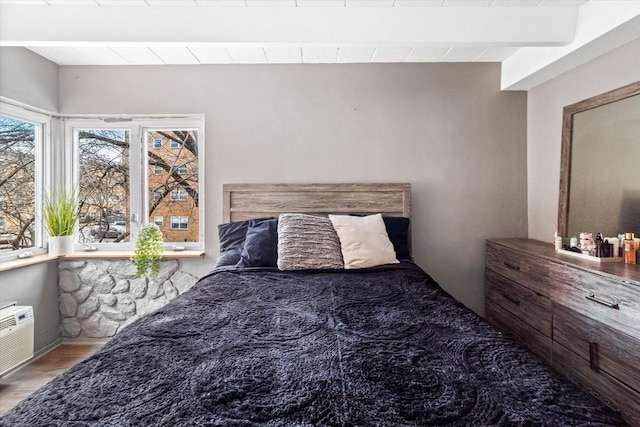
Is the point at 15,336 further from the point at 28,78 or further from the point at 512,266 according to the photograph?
the point at 512,266

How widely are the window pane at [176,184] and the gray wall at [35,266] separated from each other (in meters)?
0.83

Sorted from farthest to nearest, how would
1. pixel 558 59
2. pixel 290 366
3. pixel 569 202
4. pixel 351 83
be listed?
pixel 351 83 → pixel 569 202 → pixel 558 59 → pixel 290 366

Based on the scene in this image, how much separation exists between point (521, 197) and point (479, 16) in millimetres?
1562

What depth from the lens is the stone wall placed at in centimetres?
283

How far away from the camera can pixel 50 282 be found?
2764 mm

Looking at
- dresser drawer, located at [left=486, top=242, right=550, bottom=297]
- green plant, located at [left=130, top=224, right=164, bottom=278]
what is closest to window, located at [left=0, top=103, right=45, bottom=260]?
green plant, located at [left=130, top=224, right=164, bottom=278]

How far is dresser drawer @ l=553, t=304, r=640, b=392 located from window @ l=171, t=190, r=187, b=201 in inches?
114

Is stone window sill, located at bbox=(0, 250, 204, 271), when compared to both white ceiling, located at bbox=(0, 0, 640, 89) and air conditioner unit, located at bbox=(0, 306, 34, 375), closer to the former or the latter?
air conditioner unit, located at bbox=(0, 306, 34, 375)

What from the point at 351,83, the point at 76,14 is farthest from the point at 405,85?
the point at 76,14

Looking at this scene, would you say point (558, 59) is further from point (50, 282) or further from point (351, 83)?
point (50, 282)

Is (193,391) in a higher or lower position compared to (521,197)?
lower

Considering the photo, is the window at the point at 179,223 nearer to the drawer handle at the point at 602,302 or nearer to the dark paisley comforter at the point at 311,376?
the dark paisley comforter at the point at 311,376

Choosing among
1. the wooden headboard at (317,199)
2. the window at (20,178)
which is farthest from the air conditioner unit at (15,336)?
the wooden headboard at (317,199)

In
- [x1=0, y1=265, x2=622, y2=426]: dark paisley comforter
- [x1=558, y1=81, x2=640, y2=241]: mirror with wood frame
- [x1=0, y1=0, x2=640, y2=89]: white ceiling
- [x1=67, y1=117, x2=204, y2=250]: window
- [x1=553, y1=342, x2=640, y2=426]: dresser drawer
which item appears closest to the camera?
[x1=0, y1=265, x2=622, y2=426]: dark paisley comforter
